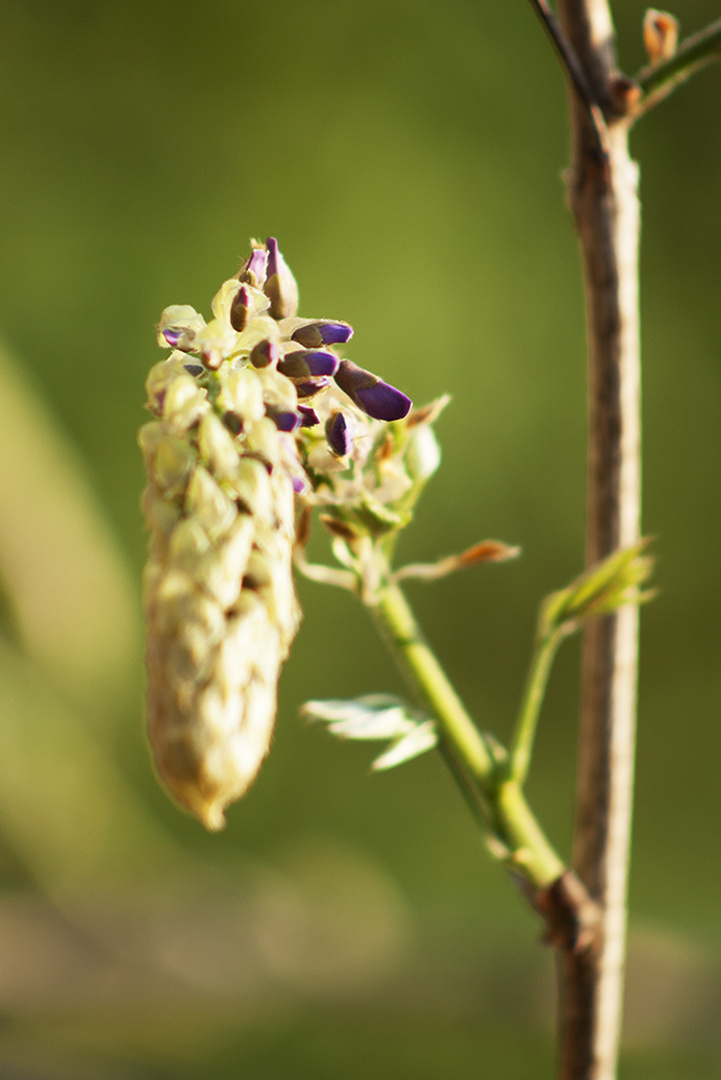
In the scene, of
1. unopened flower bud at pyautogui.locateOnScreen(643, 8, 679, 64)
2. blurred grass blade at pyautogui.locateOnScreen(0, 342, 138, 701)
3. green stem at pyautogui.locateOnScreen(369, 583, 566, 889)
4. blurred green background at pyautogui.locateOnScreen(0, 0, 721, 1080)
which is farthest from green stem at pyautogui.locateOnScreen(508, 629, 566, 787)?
blurred green background at pyautogui.locateOnScreen(0, 0, 721, 1080)

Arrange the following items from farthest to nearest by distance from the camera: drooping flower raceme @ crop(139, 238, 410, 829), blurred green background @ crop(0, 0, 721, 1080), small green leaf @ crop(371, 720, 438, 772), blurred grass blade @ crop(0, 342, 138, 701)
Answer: blurred green background @ crop(0, 0, 721, 1080) < blurred grass blade @ crop(0, 342, 138, 701) < small green leaf @ crop(371, 720, 438, 772) < drooping flower raceme @ crop(139, 238, 410, 829)

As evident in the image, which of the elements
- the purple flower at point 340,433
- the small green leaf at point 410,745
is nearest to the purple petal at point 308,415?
the purple flower at point 340,433

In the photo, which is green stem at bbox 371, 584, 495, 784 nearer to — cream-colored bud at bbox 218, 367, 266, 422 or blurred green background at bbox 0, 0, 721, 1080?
cream-colored bud at bbox 218, 367, 266, 422

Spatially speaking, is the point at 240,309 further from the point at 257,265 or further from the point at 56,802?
the point at 56,802

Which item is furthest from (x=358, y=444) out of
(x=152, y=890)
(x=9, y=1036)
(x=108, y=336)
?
(x=108, y=336)

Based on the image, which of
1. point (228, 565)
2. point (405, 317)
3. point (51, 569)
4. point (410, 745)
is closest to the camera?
point (228, 565)

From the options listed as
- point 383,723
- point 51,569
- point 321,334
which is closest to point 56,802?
point 51,569

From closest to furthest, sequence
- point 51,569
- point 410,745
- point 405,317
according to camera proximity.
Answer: point 410,745 < point 51,569 < point 405,317
